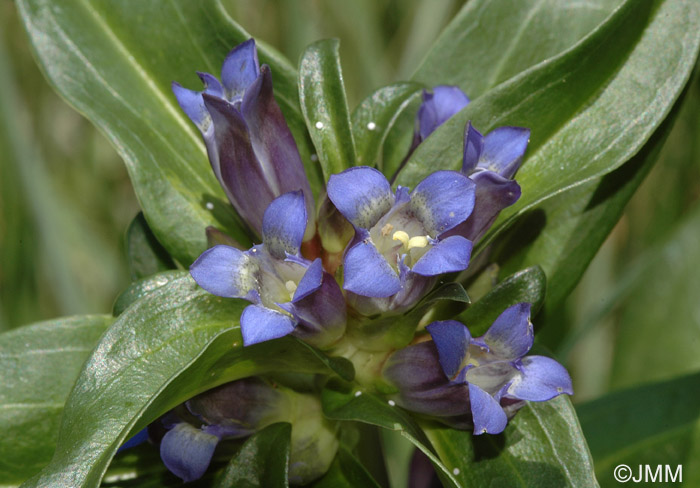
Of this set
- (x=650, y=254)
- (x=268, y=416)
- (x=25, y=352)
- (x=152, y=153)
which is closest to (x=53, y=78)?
(x=152, y=153)

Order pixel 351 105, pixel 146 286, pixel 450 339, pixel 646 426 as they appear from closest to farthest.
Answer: pixel 450 339 < pixel 146 286 < pixel 646 426 < pixel 351 105

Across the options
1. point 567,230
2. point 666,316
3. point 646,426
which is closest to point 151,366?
point 567,230

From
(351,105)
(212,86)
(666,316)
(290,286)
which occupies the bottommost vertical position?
(666,316)

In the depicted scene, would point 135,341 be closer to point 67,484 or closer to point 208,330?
point 208,330

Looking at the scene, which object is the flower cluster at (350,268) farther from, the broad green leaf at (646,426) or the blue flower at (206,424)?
the broad green leaf at (646,426)

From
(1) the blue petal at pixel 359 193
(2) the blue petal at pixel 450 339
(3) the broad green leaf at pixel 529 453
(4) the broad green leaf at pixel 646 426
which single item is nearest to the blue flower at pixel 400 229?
(1) the blue petal at pixel 359 193

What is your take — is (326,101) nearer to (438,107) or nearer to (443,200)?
(438,107)

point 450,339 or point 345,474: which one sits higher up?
point 450,339

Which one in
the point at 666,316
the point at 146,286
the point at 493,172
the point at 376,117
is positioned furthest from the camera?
the point at 666,316
